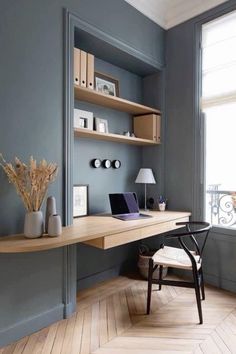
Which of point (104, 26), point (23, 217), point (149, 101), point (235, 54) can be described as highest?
point (104, 26)

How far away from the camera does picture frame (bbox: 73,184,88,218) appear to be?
2.45 m

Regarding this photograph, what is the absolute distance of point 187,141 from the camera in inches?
113

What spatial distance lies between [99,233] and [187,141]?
1594 mm

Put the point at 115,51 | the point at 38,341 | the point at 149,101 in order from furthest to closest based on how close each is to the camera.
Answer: the point at 149,101
the point at 115,51
the point at 38,341

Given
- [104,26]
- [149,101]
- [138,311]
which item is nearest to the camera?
[138,311]

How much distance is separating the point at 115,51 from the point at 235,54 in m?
1.18

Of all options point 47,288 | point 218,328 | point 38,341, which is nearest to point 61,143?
point 47,288

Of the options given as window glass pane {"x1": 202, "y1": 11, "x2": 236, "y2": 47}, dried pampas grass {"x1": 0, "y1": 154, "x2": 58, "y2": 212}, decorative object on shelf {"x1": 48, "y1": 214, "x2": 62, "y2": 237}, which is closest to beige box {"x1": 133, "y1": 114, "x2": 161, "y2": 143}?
window glass pane {"x1": 202, "y1": 11, "x2": 236, "y2": 47}

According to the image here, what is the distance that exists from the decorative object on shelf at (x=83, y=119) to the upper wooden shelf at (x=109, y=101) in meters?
0.14

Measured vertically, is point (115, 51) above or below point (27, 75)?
above

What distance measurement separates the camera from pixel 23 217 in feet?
6.06

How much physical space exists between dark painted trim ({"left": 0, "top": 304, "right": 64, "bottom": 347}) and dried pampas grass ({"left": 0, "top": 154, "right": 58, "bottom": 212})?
2.73 ft

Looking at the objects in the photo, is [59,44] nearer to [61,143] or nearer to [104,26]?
[104,26]

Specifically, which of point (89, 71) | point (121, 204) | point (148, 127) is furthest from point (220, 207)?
point (89, 71)
